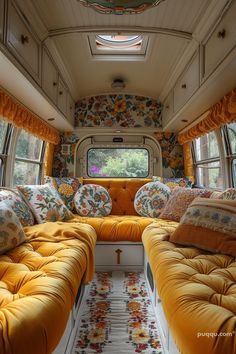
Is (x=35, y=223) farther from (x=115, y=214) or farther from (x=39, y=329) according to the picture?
(x=39, y=329)

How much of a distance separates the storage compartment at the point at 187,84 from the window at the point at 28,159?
66.1 inches

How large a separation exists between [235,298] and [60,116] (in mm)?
2421

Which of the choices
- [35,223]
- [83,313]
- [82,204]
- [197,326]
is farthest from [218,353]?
[82,204]

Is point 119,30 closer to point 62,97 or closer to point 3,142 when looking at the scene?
point 62,97

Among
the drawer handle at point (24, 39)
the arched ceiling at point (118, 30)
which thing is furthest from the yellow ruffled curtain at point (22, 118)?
the arched ceiling at point (118, 30)

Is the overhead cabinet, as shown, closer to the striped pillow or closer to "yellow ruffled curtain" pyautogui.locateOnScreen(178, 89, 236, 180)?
"yellow ruffled curtain" pyautogui.locateOnScreen(178, 89, 236, 180)

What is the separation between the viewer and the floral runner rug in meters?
1.40

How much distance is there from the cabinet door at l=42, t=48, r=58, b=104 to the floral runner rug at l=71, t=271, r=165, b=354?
178 centimetres

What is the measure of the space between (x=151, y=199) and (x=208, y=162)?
0.79 metres

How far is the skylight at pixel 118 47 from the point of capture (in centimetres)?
225

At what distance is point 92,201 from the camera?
2863 mm

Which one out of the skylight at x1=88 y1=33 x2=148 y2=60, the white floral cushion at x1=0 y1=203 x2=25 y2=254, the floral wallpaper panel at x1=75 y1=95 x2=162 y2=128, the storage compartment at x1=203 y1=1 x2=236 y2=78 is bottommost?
the white floral cushion at x1=0 y1=203 x2=25 y2=254

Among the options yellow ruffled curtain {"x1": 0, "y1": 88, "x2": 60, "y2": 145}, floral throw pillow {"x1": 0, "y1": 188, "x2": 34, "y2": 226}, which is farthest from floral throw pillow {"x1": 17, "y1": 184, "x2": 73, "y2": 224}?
yellow ruffled curtain {"x1": 0, "y1": 88, "x2": 60, "y2": 145}

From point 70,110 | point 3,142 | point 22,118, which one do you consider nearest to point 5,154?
point 3,142
